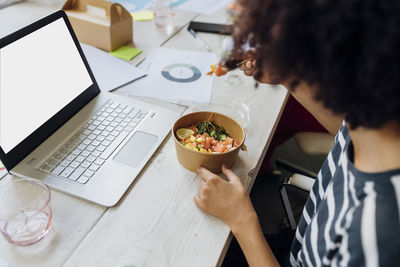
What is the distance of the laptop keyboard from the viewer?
2.31 ft

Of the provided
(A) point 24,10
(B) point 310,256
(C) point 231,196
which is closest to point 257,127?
(C) point 231,196

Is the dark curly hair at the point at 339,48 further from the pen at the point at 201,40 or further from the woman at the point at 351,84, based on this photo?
the pen at the point at 201,40

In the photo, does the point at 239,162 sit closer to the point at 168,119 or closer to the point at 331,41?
the point at 168,119

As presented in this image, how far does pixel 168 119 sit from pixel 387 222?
0.58 meters

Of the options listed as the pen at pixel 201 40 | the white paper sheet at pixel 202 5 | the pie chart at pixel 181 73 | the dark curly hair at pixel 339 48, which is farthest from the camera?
the white paper sheet at pixel 202 5

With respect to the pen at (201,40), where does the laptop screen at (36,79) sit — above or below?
above

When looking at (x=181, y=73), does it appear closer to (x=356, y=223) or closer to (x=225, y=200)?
(x=225, y=200)

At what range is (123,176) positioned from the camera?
71 cm

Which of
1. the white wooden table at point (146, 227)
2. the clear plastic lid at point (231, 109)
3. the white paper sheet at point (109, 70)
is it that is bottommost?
the clear plastic lid at point (231, 109)

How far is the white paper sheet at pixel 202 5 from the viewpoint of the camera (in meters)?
1.54

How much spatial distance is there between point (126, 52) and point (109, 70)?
5.8 inches

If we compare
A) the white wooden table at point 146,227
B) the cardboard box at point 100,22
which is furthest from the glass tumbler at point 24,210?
the cardboard box at point 100,22

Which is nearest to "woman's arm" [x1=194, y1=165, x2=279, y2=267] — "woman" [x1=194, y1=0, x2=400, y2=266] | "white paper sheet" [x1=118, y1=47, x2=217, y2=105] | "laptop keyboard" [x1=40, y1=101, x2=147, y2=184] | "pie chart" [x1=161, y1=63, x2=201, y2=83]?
"woman" [x1=194, y1=0, x2=400, y2=266]

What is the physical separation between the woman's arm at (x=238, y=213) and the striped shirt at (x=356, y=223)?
0.08 metres
